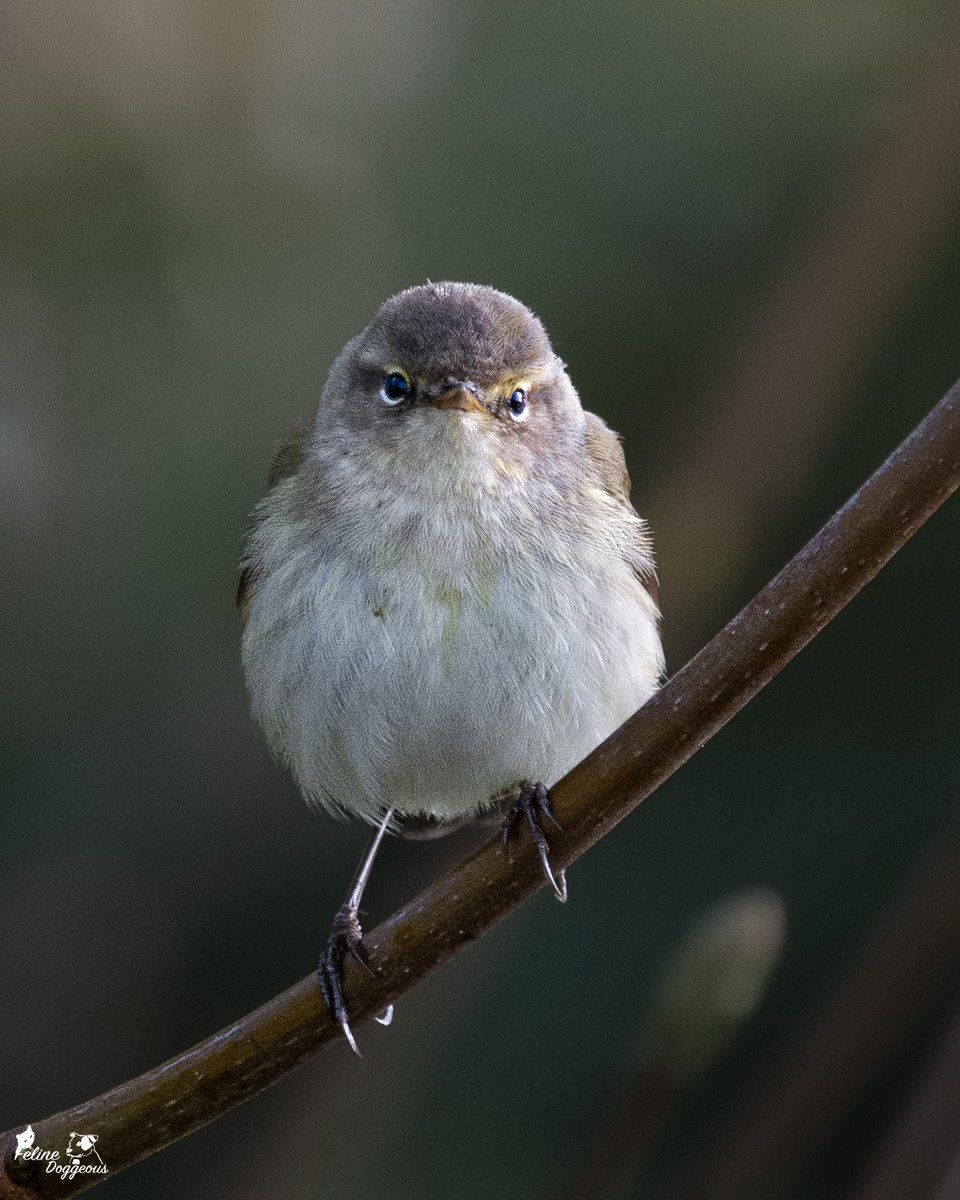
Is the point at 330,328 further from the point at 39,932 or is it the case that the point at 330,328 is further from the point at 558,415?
the point at 39,932

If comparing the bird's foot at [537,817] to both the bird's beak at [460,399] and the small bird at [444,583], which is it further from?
the bird's beak at [460,399]

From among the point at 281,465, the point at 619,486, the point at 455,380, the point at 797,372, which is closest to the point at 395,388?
the point at 455,380

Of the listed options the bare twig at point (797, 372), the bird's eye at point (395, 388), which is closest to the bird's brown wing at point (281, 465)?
the bird's eye at point (395, 388)

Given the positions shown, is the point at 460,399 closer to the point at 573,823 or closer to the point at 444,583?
the point at 444,583

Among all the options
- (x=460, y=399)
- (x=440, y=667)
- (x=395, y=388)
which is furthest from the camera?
(x=395, y=388)

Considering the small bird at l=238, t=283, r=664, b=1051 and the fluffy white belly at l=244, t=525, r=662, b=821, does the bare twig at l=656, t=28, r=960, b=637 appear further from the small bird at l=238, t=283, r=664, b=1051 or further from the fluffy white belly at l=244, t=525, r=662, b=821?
the fluffy white belly at l=244, t=525, r=662, b=821

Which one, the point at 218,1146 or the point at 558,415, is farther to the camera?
the point at 218,1146

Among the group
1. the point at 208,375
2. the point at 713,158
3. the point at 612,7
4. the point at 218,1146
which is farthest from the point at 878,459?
the point at 218,1146
